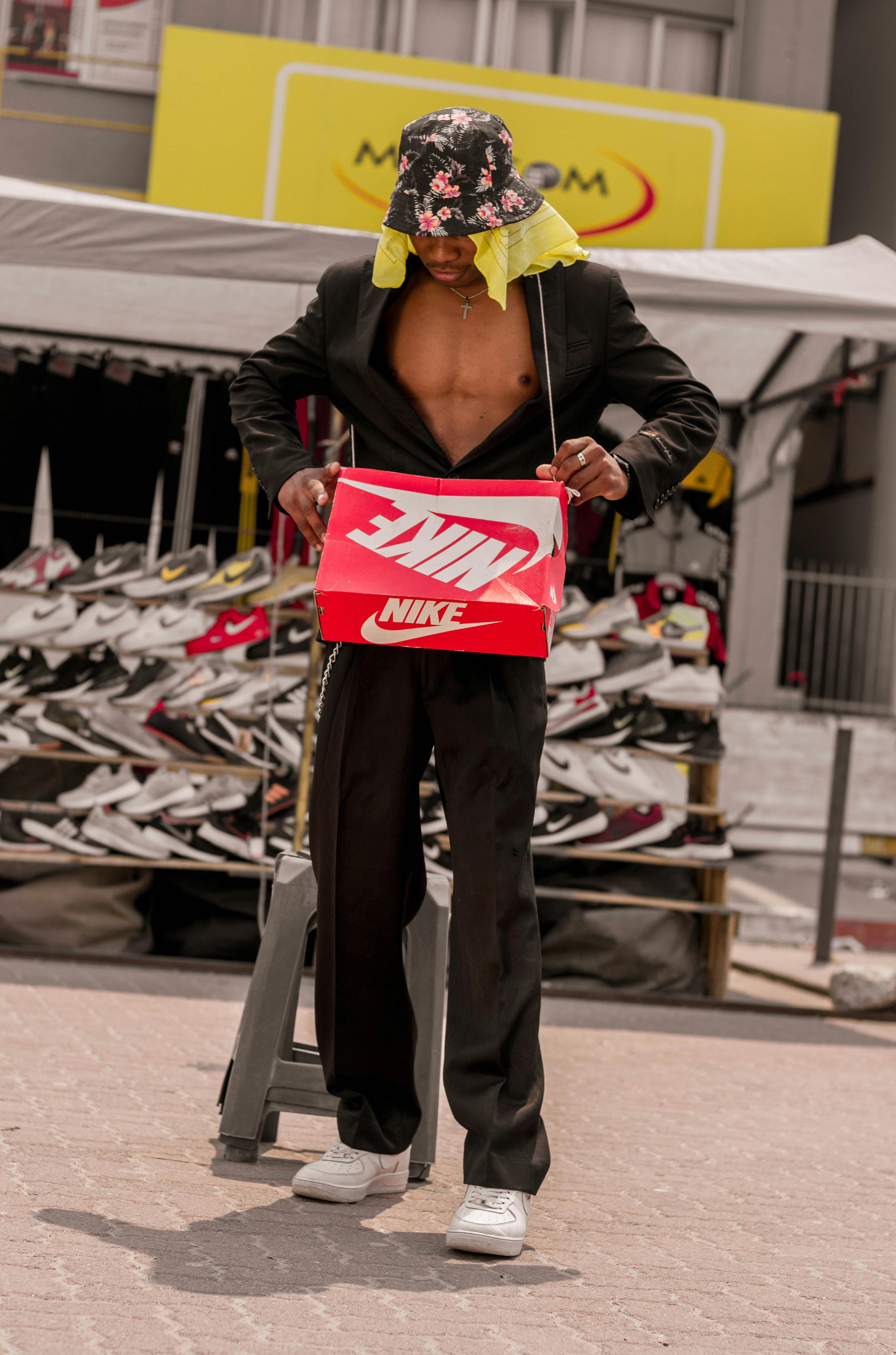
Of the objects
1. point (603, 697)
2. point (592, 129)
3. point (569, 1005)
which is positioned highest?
point (592, 129)

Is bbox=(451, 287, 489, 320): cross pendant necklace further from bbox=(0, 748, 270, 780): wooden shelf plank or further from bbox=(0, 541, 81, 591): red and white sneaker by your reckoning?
bbox=(0, 541, 81, 591): red and white sneaker

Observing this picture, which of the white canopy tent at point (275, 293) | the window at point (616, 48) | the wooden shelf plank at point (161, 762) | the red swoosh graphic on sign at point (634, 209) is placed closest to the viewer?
the white canopy tent at point (275, 293)

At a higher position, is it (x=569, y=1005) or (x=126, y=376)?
(x=126, y=376)

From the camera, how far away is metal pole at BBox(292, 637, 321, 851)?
19.2ft

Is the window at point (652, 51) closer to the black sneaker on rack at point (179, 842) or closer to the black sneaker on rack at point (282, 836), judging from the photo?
the black sneaker on rack at point (282, 836)

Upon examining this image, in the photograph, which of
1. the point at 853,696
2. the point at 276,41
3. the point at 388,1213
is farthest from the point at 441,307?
the point at 853,696

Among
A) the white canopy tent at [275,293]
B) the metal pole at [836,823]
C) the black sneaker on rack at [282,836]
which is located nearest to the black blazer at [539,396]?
the white canopy tent at [275,293]

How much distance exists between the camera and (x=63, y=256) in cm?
521

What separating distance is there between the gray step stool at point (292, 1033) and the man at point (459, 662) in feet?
0.71

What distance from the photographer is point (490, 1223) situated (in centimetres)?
247

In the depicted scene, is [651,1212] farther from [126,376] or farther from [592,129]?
[592,129]

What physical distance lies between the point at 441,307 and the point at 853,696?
1160 centimetres

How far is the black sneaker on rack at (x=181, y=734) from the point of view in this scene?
20.1ft

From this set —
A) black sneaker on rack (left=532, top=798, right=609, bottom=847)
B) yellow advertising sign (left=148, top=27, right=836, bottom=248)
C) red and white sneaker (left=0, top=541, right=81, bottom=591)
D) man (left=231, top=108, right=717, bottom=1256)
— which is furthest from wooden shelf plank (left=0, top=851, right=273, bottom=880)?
yellow advertising sign (left=148, top=27, right=836, bottom=248)
